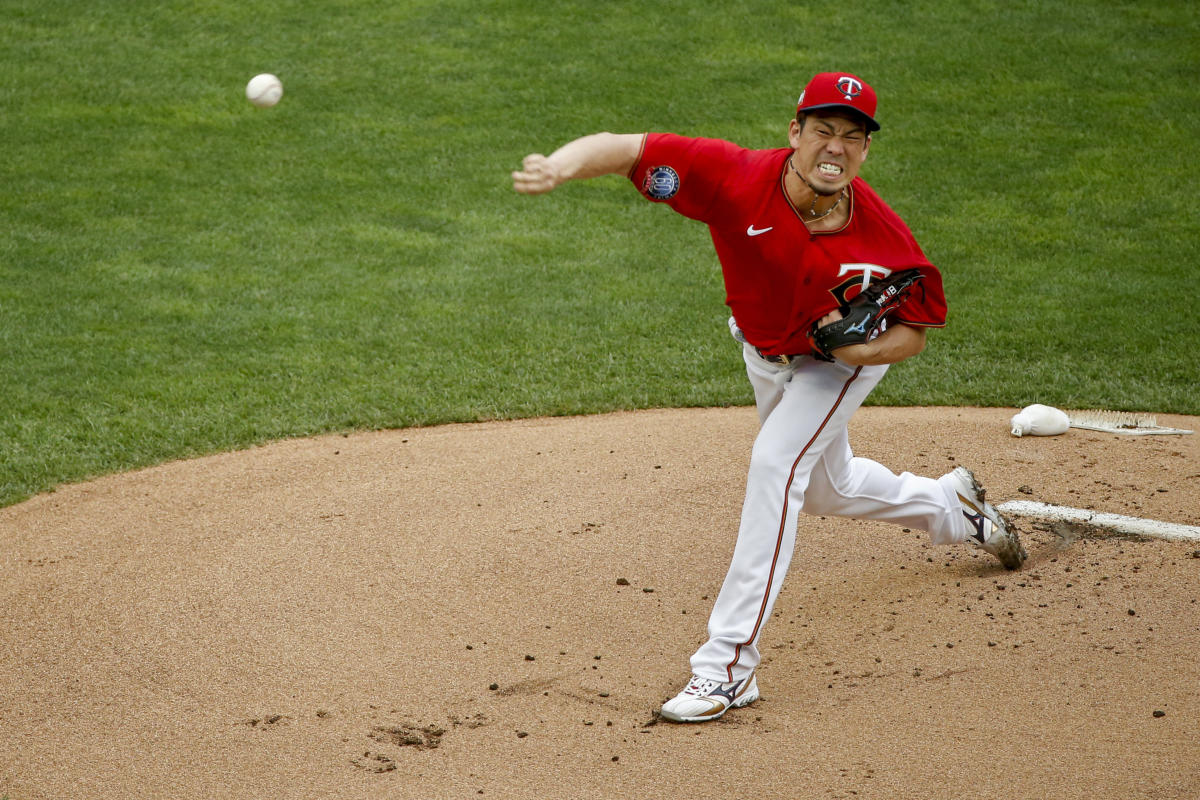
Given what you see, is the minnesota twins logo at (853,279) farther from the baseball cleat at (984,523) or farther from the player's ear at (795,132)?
the baseball cleat at (984,523)

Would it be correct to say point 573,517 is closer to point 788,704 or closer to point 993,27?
point 788,704

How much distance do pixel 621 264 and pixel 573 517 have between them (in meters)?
4.69

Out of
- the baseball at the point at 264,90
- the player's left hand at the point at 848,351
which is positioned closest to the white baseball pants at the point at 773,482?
the player's left hand at the point at 848,351

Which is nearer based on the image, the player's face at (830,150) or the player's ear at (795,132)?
the player's face at (830,150)

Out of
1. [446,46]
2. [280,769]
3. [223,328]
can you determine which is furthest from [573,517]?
[446,46]

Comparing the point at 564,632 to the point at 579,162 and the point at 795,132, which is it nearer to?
the point at 579,162

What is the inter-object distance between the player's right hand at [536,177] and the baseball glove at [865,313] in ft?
3.43

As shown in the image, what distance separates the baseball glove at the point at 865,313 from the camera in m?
4.04

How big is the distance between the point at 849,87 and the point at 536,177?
112cm

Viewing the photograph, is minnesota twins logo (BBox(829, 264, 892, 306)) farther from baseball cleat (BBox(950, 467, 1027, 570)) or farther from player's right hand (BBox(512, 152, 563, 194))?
baseball cleat (BBox(950, 467, 1027, 570))

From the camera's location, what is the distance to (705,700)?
4.09 metres

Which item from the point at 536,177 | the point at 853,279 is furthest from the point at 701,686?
the point at 536,177

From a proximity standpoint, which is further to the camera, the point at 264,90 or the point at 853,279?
the point at 264,90

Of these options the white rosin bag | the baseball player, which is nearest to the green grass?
the white rosin bag
